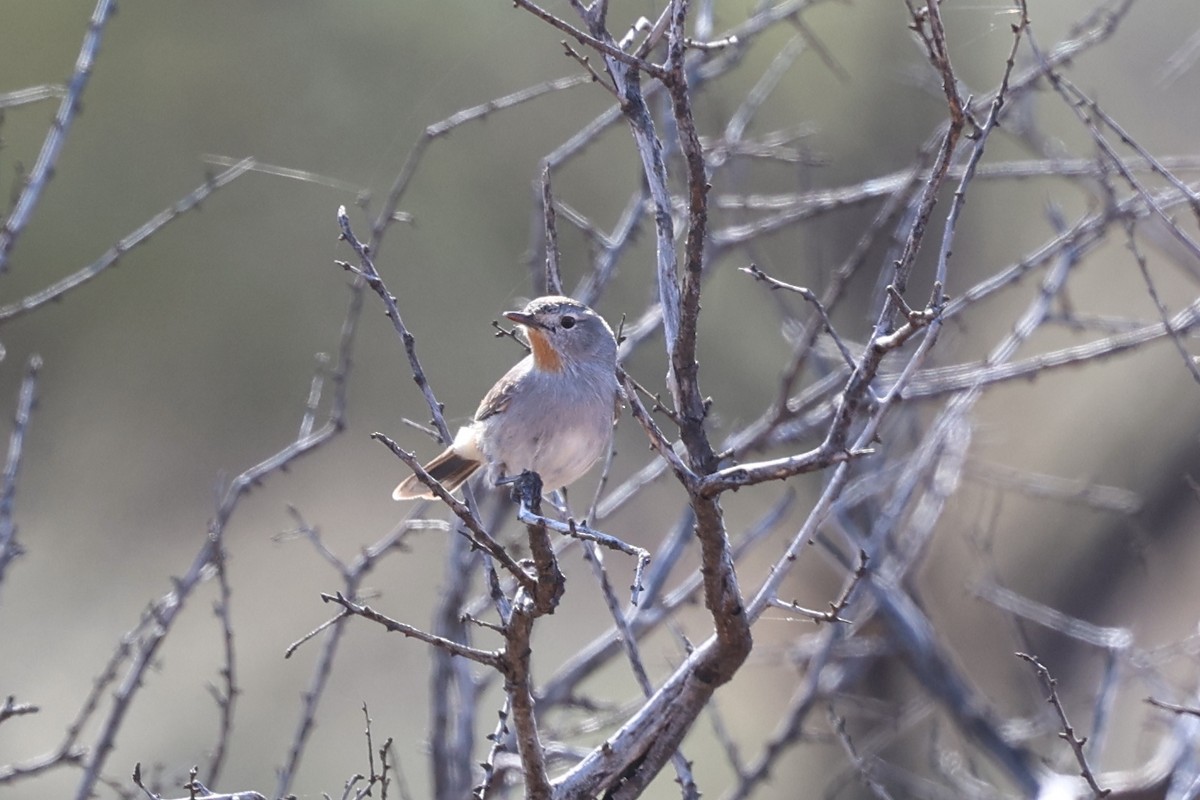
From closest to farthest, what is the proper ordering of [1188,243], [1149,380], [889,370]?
1. [1188,243]
2. [889,370]
3. [1149,380]

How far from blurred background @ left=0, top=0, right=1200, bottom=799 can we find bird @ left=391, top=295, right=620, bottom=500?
3.19 metres

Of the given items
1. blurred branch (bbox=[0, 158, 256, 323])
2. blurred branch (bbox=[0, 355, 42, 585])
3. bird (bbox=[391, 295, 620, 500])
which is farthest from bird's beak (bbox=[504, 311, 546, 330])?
blurred branch (bbox=[0, 355, 42, 585])

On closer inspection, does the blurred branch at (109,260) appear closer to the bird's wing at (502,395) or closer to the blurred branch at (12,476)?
the blurred branch at (12,476)

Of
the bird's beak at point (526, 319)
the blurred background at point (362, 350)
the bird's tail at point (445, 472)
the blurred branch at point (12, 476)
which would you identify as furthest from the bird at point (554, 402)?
the blurred background at point (362, 350)

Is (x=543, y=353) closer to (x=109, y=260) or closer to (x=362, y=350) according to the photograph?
(x=109, y=260)

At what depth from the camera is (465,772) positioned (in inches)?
190

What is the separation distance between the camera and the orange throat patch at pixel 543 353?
3.88m

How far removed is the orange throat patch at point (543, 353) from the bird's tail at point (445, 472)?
59 centimetres

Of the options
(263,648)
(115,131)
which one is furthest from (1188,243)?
(115,131)

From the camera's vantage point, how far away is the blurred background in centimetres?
745

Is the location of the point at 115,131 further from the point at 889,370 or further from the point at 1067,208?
the point at 1067,208

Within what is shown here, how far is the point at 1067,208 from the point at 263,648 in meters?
6.68

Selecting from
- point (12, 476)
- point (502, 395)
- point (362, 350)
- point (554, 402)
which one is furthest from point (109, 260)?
point (362, 350)

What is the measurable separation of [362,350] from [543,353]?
459cm
